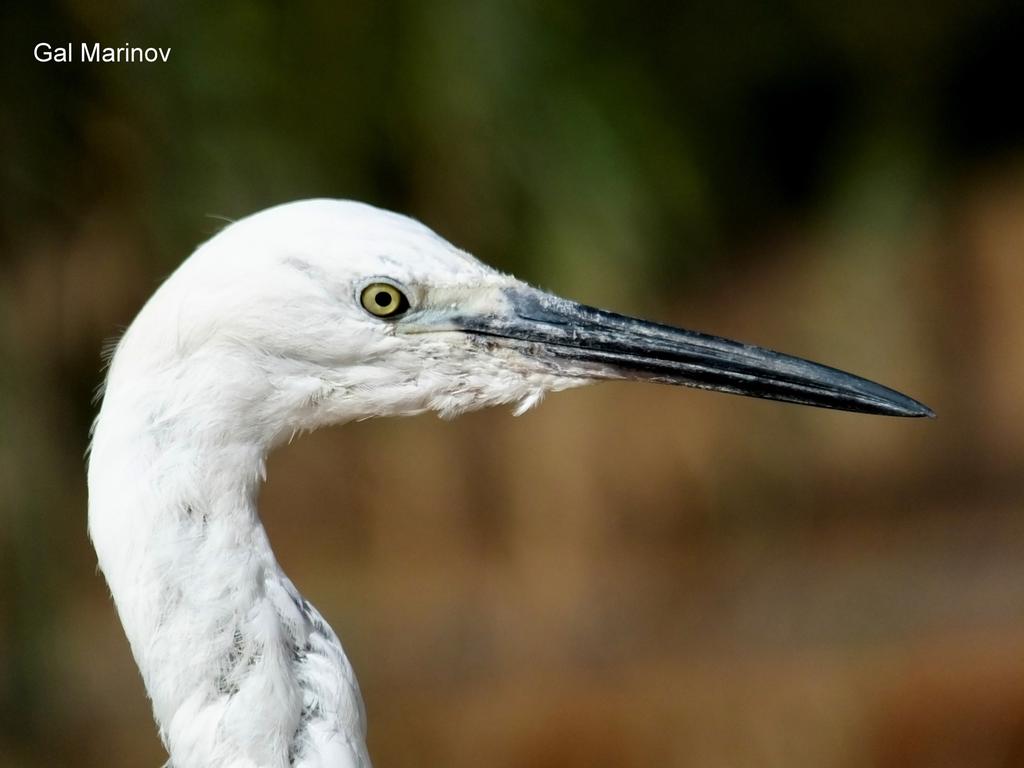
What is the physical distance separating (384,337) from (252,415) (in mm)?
210

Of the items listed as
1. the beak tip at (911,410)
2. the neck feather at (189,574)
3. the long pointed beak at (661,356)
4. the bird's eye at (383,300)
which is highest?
the bird's eye at (383,300)

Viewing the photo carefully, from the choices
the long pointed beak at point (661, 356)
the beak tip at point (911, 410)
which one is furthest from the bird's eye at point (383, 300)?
the beak tip at point (911, 410)

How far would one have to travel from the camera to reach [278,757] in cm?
164

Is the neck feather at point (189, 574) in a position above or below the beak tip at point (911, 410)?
below

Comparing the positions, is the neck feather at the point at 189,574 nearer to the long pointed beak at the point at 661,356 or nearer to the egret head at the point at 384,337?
the egret head at the point at 384,337

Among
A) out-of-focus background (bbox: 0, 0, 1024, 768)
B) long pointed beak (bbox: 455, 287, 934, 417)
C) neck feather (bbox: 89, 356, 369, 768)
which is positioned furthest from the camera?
out-of-focus background (bbox: 0, 0, 1024, 768)

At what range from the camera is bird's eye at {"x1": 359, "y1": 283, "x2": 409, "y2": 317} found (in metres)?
1.71

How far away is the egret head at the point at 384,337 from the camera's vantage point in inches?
65.2

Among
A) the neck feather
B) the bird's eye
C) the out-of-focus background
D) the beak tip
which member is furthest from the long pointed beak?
the out-of-focus background

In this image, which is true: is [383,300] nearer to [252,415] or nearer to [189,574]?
[252,415]

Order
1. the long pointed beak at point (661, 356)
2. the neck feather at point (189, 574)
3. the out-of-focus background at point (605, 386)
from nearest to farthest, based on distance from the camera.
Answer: the neck feather at point (189, 574), the long pointed beak at point (661, 356), the out-of-focus background at point (605, 386)

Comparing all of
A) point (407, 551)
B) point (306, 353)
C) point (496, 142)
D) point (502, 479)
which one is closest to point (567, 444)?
point (502, 479)

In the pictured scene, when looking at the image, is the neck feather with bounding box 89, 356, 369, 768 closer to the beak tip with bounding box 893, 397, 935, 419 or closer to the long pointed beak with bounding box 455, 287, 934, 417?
the long pointed beak with bounding box 455, 287, 934, 417

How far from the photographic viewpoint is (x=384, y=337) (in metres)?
1.74
